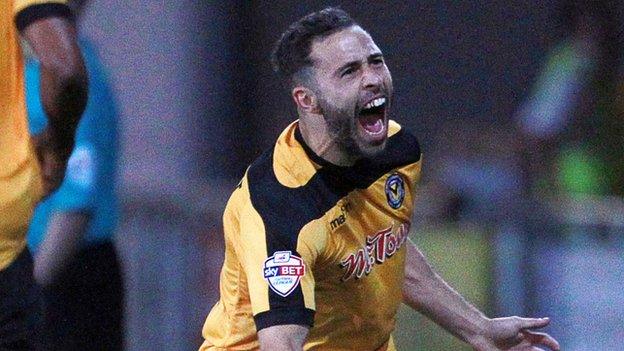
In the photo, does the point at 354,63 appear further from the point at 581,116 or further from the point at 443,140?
the point at 443,140

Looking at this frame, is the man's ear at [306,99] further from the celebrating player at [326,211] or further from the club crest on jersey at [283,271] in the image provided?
the club crest on jersey at [283,271]

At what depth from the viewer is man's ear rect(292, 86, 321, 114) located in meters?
5.07

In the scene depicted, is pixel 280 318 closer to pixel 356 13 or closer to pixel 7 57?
pixel 7 57

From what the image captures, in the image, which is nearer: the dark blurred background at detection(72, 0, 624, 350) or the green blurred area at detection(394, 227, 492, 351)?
the dark blurred background at detection(72, 0, 624, 350)

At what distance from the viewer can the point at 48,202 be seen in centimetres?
657

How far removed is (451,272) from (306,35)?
2867 millimetres

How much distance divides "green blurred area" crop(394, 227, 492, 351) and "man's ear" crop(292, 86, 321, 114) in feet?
8.71

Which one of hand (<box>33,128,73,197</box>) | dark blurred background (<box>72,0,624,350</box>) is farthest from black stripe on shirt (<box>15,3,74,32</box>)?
dark blurred background (<box>72,0,624,350</box>)

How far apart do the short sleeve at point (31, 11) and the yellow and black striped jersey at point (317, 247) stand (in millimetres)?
831

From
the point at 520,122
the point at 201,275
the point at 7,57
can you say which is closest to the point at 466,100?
the point at 520,122

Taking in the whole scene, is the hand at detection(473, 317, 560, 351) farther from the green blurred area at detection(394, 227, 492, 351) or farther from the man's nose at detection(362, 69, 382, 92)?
the green blurred area at detection(394, 227, 492, 351)

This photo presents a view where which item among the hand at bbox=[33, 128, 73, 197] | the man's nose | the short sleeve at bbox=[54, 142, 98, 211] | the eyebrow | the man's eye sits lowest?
the short sleeve at bbox=[54, 142, 98, 211]

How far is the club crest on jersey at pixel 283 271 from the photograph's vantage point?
4.70m

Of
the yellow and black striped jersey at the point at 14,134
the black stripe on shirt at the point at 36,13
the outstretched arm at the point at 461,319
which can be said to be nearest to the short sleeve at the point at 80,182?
the outstretched arm at the point at 461,319
